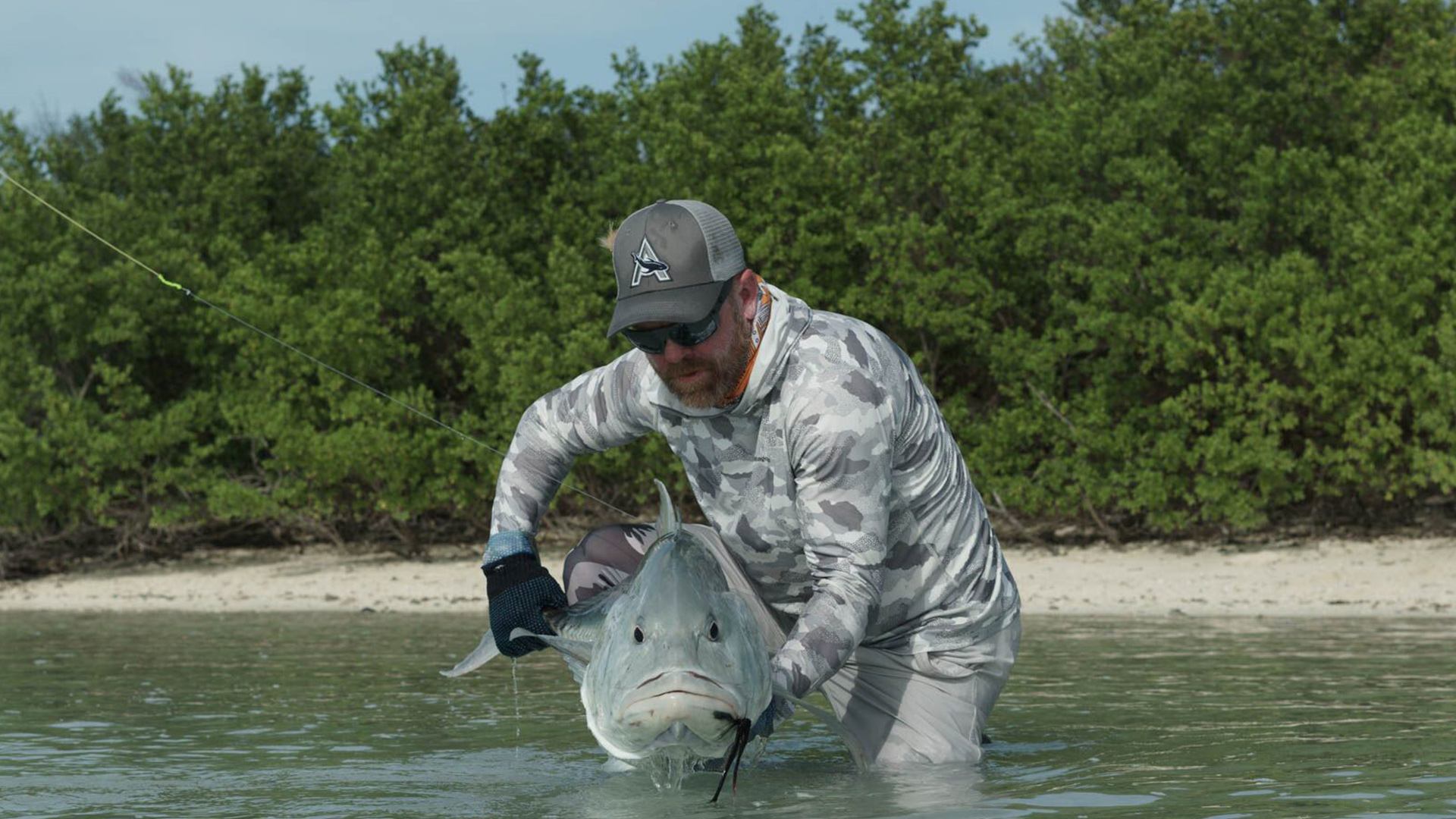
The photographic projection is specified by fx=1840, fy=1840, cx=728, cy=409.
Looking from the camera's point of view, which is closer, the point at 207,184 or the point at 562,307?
the point at 562,307

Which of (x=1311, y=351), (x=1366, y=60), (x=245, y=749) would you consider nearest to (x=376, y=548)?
(x=1311, y=351)

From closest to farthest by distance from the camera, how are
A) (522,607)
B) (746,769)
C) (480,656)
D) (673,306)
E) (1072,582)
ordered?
(673,306), (522,607), (480,656), (746,769), (1072,582)

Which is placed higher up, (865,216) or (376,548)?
(865,216)

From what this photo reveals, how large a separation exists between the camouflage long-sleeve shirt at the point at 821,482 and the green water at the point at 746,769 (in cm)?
59

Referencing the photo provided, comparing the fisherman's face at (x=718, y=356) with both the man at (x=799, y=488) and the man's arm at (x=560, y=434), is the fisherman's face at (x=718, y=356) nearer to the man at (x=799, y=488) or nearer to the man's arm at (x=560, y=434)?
the man at (x=799, y=488)

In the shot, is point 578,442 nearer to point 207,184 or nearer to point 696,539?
point 696,539

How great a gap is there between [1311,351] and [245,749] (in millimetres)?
12942

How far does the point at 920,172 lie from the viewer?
20.0m

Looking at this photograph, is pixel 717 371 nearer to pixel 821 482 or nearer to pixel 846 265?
pixel 821 482

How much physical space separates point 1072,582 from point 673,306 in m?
12.8

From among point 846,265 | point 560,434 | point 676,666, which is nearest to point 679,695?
point 676,666

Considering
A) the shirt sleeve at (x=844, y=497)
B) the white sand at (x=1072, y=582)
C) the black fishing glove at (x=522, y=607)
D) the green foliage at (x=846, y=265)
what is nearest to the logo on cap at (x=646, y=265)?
the shirt sleeve at (x=844, y=497)

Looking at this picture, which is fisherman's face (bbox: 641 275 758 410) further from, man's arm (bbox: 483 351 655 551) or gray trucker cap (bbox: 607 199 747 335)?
man's arm (bbox: 483 351 655 551)

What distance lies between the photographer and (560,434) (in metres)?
5.62
